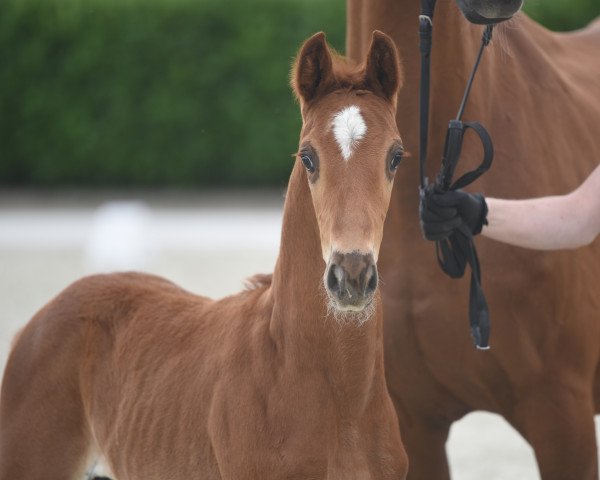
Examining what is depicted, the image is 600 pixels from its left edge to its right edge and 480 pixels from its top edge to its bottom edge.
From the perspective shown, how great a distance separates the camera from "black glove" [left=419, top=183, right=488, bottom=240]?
10.3 ft

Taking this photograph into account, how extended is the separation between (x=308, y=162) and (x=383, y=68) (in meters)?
0.31

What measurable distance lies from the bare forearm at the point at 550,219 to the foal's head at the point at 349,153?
57 cm

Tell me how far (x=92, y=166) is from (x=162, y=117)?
3.54 feet

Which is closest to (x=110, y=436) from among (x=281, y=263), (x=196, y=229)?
(x=281, y=263)

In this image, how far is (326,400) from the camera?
280 centimetres

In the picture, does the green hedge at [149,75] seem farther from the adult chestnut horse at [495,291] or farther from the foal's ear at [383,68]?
the foal's ear at [383,68]

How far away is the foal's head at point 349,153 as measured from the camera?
8.22 feet

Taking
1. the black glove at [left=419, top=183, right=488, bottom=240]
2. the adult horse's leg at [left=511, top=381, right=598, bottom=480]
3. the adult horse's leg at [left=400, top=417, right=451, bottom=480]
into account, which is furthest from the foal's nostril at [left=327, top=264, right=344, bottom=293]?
the adult horse's leg at [left=400, top=417, right=451, bottom=480]

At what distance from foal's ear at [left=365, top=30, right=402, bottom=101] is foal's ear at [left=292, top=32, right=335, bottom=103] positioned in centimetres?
10

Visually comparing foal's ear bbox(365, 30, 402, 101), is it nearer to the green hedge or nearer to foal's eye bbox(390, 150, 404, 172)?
foal's eye bbox(390, 150, 404, 172)

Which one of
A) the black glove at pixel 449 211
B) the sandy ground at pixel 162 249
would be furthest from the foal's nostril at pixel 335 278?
the sandy ground at pixel 162 249

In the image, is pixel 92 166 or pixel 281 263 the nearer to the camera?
pixel 281 263

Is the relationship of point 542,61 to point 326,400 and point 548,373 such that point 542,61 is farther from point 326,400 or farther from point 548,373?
point 326,400

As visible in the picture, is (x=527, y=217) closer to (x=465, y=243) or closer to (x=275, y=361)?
(x=465, y=243)
